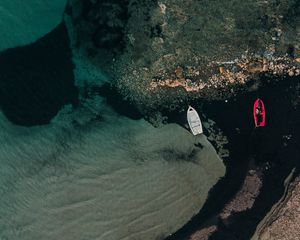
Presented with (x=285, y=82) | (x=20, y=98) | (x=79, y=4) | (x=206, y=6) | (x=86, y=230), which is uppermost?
(x=79, y=4)

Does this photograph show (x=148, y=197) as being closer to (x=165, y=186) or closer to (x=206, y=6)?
(x=165, y=186)

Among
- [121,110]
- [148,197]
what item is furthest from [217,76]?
[148,197]

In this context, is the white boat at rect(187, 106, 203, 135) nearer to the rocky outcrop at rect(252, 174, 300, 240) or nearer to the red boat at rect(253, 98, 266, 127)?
the red boat at rect(253, 98, 266, 127)

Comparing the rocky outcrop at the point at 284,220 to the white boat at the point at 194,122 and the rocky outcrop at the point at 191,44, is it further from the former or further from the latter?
the rocky outcrop at the point at 191,44

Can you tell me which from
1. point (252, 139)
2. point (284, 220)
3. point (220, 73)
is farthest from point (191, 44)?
point (284, 220)

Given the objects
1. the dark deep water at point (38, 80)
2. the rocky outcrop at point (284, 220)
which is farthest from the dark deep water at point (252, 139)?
the dark deep water at point (38, 80)

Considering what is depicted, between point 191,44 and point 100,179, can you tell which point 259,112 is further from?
point 100,179
